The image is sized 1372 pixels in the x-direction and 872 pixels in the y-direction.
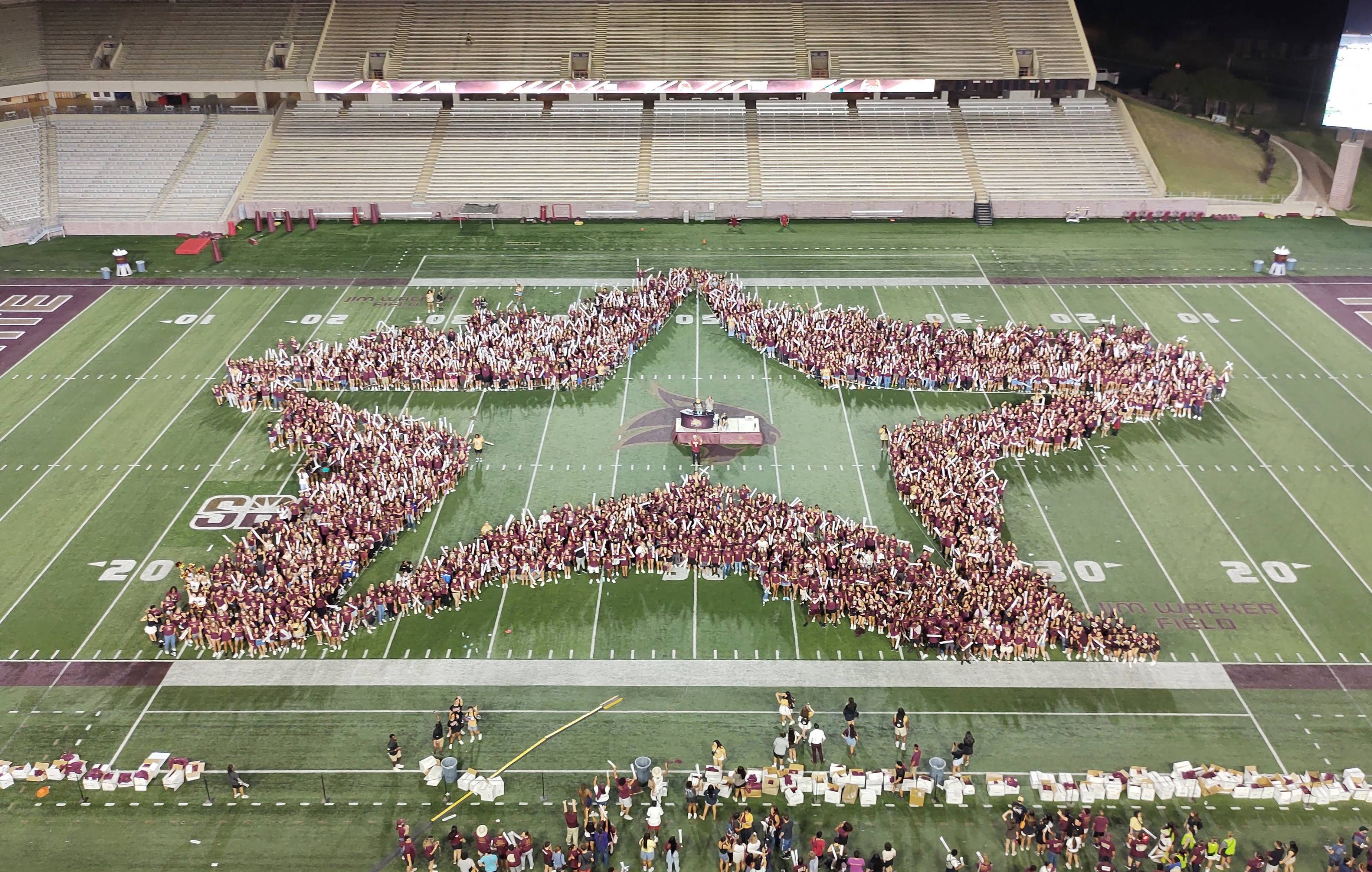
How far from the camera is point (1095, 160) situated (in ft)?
197

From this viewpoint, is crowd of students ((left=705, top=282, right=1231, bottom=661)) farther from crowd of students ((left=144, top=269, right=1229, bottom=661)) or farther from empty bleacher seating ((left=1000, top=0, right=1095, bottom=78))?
empty bleacher seating ((left=1000, top=0, right=1095, bottom=78))

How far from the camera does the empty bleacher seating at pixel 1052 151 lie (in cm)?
5862

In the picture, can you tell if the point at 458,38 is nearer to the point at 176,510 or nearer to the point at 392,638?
the point at 176,510

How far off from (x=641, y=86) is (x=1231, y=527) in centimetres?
4159

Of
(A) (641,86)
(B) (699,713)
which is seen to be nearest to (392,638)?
(B) (699,713)

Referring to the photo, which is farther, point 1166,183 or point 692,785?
point 1166,183

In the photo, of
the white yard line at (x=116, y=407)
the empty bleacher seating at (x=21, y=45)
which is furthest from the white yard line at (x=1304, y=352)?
the empty bleacher seating at (x=21, y=45)

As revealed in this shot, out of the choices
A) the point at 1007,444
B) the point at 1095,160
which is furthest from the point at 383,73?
the point at 1007,444

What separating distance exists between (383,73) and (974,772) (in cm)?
5336

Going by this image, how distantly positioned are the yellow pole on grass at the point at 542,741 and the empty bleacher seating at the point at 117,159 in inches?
1719

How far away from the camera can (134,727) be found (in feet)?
83.1

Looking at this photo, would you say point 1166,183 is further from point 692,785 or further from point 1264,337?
point 692,785

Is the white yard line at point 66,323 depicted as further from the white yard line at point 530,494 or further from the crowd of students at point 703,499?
the white yard line at point 530,494

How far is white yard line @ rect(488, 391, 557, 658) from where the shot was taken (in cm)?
2820
